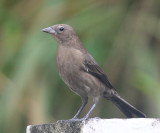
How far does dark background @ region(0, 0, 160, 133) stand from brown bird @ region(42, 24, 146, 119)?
938 millimetres

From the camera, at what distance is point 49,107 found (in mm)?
5648

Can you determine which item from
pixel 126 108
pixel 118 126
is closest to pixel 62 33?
pixel 126 108

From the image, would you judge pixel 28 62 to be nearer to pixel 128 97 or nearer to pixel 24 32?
pixel 24 32

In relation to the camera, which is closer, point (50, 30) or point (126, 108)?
point (50, 30)

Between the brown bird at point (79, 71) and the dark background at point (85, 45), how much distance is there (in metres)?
0.94

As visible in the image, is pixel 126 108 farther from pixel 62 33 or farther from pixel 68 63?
pixel 62 33

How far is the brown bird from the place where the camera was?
4234mm

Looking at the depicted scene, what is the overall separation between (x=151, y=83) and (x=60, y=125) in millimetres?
2265

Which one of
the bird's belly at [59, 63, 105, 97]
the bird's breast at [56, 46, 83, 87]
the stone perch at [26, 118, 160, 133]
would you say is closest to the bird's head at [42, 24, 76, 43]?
the bird's breast at [56, 46, 83, 87]

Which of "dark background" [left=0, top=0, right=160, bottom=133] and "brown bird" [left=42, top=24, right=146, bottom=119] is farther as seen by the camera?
"dark background" [left=0, top=0, right=160, bottom=133]

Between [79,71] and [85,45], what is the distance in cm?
140

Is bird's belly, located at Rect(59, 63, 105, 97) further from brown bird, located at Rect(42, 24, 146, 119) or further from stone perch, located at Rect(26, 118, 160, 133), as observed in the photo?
stone perch, located at Rect(26, 118, 160, 133)

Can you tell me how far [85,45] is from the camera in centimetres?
566

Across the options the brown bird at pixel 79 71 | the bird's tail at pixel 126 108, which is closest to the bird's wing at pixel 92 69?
the brown bird at pixel 79 71
